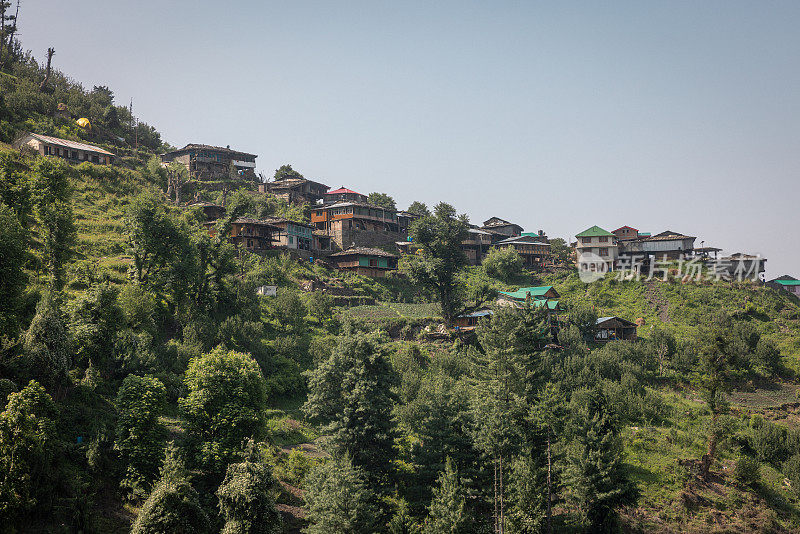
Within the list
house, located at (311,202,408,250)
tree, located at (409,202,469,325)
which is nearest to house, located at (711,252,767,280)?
tree, located at (409,202,469,325)

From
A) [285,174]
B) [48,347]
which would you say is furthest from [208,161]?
[48,347]

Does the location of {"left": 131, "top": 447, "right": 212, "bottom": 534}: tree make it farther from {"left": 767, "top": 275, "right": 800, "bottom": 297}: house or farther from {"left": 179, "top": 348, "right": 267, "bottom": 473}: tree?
{"left": 767, "top": 275, "right": 800, "bottom": 297}: house

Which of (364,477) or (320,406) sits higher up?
(320,406)

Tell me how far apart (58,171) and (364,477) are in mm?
41720

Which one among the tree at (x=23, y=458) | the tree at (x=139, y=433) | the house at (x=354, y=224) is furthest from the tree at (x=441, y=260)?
the tree at (x=23, y=458)

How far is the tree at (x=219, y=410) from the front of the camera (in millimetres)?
31672

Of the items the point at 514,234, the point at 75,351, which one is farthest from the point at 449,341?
the point at 514,234

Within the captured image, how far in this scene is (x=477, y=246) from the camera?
9800cm

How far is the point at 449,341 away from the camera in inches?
2466

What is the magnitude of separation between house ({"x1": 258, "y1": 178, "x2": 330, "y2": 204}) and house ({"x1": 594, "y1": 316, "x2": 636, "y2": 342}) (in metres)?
53.9

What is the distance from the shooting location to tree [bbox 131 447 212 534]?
82.9 feet

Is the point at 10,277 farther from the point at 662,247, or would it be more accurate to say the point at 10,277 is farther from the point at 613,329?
the point at 662,247

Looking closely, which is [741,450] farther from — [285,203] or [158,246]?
[285,203]

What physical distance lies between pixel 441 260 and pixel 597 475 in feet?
115
